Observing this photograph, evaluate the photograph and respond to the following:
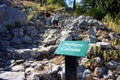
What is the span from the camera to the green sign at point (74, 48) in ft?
24.6

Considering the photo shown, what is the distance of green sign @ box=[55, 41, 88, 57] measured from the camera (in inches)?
295

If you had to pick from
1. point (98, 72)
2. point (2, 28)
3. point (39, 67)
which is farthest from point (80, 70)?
point (2, 28)

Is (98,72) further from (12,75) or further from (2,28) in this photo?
(2,28)

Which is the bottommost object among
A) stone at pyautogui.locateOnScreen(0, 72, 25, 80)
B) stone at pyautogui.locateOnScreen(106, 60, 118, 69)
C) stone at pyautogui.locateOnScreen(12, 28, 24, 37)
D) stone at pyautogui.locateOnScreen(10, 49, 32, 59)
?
stone at pyautogui.locateOnScreen(0, 72, 25, 80)

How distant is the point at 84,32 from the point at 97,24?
1.03 m

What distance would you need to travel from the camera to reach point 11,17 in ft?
63.1

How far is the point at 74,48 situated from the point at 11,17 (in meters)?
12.1

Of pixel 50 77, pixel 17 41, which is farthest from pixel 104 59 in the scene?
pixel 17 41

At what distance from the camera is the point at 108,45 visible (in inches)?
471

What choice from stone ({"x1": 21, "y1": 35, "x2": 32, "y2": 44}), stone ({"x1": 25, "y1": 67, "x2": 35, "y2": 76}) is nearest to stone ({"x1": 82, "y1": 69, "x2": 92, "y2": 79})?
stone ({"x1": 25, "y1": 67, "x2": 35, "y2": 76})

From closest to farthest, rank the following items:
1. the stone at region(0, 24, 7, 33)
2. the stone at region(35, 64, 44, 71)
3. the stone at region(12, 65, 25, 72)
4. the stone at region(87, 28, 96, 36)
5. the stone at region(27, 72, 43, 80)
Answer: the stone at region(27, 72, 43, 80), the stone at region(35, 64, 44, 71), the stone at region(12, 65, 25, 72), the stone at region(87, 28, 96, 36), the stone at region(0, 24, 7, 33)

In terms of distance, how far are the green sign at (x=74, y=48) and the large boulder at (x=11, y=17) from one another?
11.0 meters

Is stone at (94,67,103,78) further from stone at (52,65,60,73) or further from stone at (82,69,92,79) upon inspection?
stone at (52,65,60,73)

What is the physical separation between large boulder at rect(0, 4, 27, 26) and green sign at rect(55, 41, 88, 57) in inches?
432
